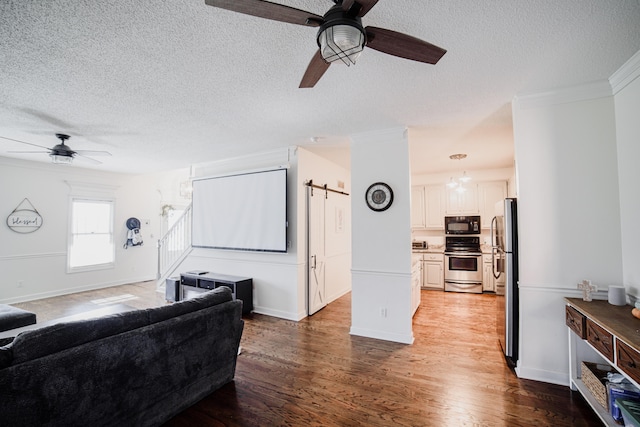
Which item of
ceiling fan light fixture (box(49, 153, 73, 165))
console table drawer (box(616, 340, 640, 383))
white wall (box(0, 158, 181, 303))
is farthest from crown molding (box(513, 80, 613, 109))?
white wall (box(0, 158, 181, 303))

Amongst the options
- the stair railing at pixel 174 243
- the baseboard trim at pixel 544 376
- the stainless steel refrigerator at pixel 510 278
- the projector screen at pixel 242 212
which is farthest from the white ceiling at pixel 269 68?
the baseboard trim at pixel 544 376

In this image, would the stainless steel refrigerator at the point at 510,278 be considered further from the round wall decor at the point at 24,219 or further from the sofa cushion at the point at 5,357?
the round wall decor at the point at 24,219

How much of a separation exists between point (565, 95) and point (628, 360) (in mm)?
2190

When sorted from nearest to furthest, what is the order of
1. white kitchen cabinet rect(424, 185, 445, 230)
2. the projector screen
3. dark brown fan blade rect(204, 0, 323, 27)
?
dark brown fan blade rect(204, 0, 323, 27) → the projector screen → white kitchen cabinet rect(424, 185, 445, 230)

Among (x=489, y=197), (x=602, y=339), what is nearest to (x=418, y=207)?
(x=489, y=197)

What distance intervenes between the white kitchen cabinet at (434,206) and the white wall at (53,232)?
279 inches

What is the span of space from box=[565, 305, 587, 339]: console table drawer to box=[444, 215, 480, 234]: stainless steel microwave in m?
3.90

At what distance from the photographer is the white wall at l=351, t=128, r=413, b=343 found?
3.54 meters

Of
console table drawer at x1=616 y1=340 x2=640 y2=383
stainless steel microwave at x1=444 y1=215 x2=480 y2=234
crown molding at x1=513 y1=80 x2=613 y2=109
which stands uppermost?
crown molding at x1=513 y1=80 x2=613 y2=109

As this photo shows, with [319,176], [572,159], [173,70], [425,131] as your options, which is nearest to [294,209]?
[319,176]

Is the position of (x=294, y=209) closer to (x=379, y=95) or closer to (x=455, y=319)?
(x=379, y=95)

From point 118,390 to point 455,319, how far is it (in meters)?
4.23

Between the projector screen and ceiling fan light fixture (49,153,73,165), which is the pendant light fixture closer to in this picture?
the projector screen

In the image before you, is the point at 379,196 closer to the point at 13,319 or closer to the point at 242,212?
the point at 242,212
